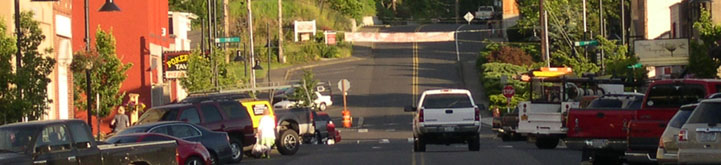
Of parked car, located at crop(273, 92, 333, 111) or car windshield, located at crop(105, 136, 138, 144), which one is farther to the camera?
parked car, located at crop(273, 92, 333, 111)

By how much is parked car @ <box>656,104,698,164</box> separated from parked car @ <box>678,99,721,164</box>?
0.17 meters

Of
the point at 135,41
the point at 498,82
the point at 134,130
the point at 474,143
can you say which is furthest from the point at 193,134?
the point at 498,82

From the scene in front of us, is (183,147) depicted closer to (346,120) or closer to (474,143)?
(474,143)

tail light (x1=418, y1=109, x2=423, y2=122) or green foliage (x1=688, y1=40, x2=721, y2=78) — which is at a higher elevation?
green foliage (x1=688, y1=40, x2=721, y2=78)

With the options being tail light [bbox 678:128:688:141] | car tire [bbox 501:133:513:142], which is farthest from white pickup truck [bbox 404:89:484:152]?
tail light [bbox 678:128:688:141]

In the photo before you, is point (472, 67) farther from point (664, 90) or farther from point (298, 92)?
point (664, 90)

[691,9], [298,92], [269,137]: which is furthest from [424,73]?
[269,137]

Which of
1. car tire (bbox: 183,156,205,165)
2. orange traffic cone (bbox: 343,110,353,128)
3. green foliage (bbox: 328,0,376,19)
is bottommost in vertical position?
orange traffic cone (bbox: 343,110,353,128)

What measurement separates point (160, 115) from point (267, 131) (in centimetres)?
258

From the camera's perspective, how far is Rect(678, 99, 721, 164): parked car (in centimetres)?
1759

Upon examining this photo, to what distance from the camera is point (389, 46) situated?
105188 millimetres

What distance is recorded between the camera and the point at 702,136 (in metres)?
17.7

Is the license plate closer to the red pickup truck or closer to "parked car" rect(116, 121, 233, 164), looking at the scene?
the red pickup truck

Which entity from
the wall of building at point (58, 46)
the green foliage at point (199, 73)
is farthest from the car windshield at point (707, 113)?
the green foliage at point (199, 73)
